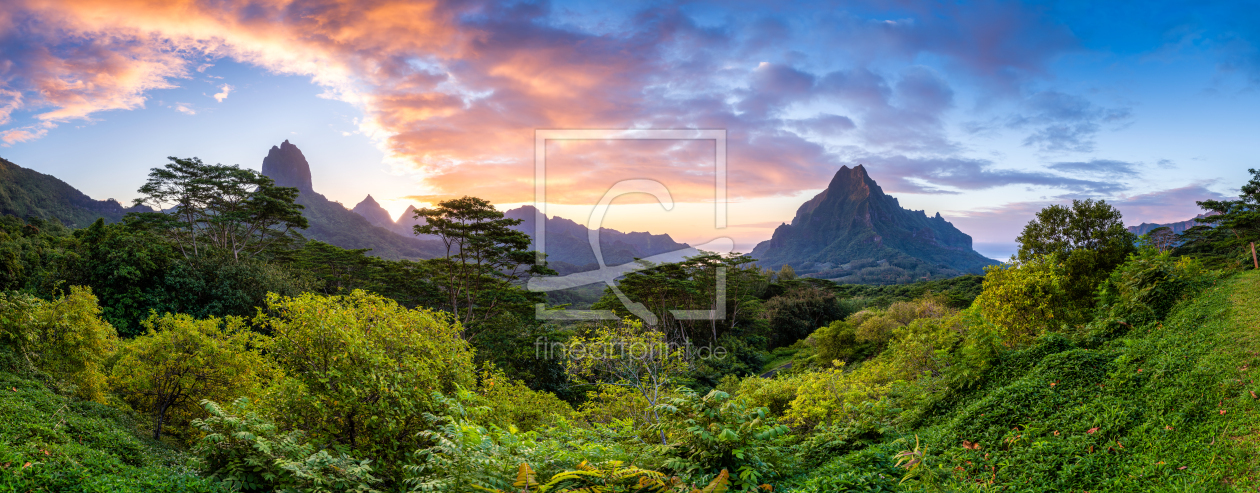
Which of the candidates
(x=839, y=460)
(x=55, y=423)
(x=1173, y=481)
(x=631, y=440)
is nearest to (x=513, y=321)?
(x=55, y=423)

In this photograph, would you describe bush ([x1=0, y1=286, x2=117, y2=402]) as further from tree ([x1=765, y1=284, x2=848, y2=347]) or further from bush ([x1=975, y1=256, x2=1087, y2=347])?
tree ([x1=765, y1=284, x2=848, y2=347])

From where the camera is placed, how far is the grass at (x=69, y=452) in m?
4.19

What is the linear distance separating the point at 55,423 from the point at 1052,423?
11967 millimetres

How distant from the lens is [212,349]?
939cm

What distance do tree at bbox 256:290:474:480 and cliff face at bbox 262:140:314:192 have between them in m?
148

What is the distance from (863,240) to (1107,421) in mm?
154128

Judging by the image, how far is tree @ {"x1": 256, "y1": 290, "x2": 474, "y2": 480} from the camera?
5898 millimetres

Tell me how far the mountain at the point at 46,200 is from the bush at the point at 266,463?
56.8m

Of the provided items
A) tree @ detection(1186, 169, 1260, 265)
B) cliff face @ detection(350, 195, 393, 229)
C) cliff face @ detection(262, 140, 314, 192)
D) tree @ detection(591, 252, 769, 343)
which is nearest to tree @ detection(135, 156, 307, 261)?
tree @ detection(591, 252, 769, 343)

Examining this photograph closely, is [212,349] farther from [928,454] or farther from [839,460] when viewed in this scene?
[928,454]

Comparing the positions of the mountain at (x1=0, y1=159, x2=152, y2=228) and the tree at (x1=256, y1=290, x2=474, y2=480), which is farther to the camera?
the mountain at (x1=0, y1=159, x2=152, y2=228)

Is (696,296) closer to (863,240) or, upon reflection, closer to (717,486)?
(717,486)

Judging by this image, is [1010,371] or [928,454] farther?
[1010,371]

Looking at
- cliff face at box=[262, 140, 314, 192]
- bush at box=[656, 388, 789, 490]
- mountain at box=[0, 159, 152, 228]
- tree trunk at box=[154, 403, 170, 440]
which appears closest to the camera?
bush at box=[656, 388, 789, 490]
